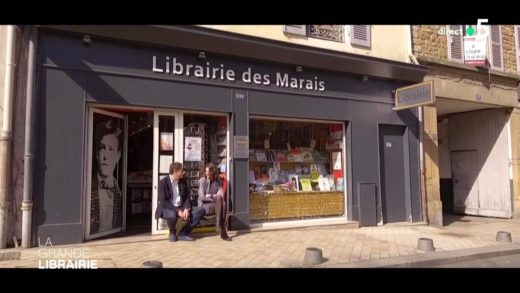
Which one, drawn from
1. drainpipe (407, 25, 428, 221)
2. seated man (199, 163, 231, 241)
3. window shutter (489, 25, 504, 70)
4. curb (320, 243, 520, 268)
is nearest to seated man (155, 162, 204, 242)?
seated man (199, 163, 231, 241)

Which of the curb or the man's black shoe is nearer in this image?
the curb

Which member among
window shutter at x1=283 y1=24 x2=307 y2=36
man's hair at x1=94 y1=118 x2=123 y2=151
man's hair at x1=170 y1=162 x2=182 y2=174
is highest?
window shutter at x1=283 y1=24 x2=307 y2=36

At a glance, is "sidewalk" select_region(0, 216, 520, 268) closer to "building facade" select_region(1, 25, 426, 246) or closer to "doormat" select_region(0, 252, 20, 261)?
"doormat" select_region(0, 252, 20, 261)

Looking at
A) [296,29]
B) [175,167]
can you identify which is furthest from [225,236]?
[296,29]

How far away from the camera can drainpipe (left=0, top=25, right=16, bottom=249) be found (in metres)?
6.20

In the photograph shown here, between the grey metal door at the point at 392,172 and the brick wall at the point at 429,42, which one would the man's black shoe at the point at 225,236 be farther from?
the brick wall at the point at 429,42

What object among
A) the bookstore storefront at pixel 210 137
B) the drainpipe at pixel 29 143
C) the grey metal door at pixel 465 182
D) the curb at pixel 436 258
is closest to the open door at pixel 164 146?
the bookstore storefront at pixel 210 137

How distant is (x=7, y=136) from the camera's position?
6.30 metres

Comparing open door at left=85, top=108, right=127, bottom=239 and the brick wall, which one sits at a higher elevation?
the brick wall

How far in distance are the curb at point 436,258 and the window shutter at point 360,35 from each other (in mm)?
4993

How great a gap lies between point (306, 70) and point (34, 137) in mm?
5427

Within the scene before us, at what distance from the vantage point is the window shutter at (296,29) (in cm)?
867

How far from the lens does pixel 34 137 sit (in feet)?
21.0

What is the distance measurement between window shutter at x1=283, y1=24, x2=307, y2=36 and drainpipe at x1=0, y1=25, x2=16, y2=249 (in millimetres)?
4940
